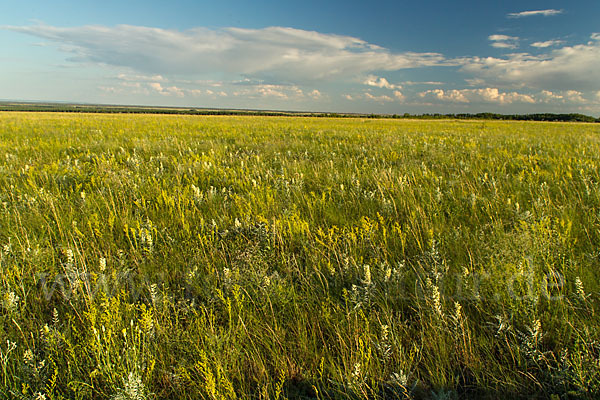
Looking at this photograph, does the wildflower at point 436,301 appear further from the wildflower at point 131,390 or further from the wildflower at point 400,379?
the wildflower at point 131,390

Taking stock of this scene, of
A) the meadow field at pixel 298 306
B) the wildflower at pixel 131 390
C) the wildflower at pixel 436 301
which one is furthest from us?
the wildflower at pixel 436 301

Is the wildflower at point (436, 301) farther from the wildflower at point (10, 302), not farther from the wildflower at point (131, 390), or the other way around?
the wildflower at point (10, 302)

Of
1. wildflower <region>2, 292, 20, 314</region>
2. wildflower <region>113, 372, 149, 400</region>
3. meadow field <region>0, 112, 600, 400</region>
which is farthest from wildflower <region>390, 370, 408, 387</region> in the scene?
wildflower <region>2, 292, 20, 314</region>

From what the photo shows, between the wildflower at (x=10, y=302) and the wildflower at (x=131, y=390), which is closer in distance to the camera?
the wildflower at (x=131, y=390)

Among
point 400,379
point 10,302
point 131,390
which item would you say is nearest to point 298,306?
point 400,379

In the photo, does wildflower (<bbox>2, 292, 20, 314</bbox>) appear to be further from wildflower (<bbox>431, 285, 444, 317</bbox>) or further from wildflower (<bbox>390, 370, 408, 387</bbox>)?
wildflower (<bbox>431, 285, 444, 317</bbox>)

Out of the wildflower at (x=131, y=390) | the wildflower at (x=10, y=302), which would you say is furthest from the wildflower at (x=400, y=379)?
the wildflower at (x=10, y=302)

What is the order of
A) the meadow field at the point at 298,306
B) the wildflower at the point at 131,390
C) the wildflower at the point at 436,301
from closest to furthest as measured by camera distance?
the wildflower at the point at 131,390
the meadow field at the point at 298,306
the wildflower at the point at 436,301

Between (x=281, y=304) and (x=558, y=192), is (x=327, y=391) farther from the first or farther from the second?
(x=558, y=192)

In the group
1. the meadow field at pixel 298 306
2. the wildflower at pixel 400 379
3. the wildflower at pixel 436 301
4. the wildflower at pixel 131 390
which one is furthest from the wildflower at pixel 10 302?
the wildflower at pixel 436 301

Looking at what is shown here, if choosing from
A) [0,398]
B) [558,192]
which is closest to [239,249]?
[0,398]

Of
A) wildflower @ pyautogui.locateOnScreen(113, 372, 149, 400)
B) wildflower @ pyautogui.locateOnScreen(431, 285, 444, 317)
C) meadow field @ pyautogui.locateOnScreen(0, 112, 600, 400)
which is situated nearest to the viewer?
wildflower @ pyautogui.locateOnScreen(113, 372, 149, 400)

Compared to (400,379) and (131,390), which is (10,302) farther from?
(400,379)

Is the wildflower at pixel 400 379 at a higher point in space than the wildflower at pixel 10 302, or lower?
lower
